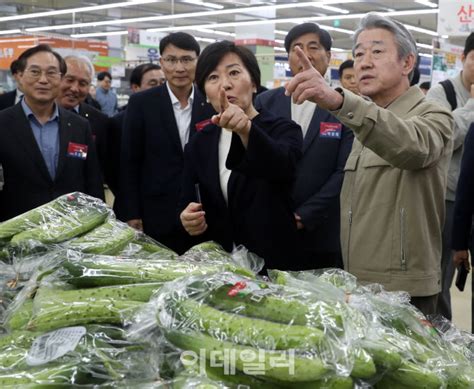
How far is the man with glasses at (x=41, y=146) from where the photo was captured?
A: 3.08 metres

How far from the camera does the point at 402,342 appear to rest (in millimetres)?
1187

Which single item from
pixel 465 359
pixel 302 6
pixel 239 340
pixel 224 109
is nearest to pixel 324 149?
pixel 224 109

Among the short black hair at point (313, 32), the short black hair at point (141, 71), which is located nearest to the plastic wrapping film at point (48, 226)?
the short black hair at point (313, 32)

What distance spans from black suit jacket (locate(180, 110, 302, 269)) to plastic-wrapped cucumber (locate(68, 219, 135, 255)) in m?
0.47

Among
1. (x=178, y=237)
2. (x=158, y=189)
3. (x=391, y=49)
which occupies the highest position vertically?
(x=391, y=49)

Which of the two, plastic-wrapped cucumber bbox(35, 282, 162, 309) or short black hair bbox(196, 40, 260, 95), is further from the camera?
short black hair bbox(196, 40, 260, 95)

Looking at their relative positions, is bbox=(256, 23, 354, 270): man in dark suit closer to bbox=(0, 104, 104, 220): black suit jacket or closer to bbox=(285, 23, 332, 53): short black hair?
bbox=(285, 23, 332, 53): short black hair

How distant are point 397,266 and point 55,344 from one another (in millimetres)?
1407

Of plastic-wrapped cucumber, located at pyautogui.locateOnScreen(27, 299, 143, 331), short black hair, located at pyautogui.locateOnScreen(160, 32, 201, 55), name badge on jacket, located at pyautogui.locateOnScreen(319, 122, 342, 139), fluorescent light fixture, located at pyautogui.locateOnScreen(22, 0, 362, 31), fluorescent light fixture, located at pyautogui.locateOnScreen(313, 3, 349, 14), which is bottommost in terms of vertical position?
plastic-wrapped cucumber, located at pyautogui.locateOnScreen(27, 299, 143, 331)

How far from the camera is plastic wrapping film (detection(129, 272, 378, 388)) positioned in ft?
3.26

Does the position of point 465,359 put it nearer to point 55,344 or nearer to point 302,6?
point 55,344

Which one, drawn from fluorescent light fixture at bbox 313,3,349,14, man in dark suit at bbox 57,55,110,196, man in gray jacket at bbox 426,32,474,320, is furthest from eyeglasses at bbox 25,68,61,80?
fluorescent light fixture at bbox 313,3,349,14

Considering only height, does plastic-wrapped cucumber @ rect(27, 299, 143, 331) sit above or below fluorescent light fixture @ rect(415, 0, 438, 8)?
below

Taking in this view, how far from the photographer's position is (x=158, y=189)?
337 cm
